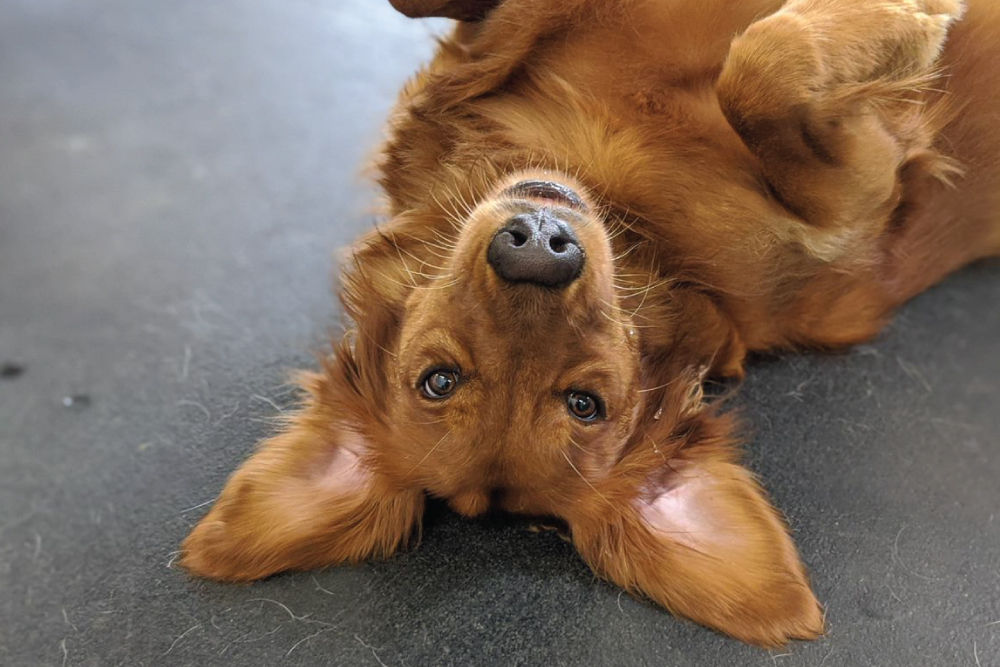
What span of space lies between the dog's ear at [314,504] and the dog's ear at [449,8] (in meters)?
0.75

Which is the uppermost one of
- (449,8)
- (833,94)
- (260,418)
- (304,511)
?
(833,94)

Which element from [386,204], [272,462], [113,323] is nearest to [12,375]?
[113,323]

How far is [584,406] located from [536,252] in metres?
0.33

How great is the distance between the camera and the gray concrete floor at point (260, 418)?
1610 mm

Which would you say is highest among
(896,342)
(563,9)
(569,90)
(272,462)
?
(563,9)

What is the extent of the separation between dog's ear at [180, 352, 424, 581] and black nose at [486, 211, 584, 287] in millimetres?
498

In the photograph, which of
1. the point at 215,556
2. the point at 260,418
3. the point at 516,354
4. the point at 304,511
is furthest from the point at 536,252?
the point at 260,418

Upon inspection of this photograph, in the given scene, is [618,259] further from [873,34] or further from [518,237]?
[873,34]

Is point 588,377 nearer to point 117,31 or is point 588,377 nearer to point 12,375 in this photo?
point 12,375

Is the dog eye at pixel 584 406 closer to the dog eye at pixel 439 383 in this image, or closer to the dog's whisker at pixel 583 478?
the dog's whisker at pixel 583 478

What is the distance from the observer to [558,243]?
1314 mm

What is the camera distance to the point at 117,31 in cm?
312

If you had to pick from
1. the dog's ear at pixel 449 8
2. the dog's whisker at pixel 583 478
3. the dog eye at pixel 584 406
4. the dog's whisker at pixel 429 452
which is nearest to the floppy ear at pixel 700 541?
the dog's whisker at pixel 583 478

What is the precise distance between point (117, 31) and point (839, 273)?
9.28ft
